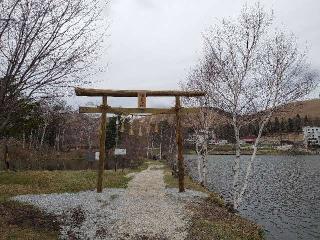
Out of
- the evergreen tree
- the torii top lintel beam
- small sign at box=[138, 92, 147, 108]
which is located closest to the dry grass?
the torii top lintel beam

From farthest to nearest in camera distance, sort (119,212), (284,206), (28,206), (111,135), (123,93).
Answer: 1. (111,135)
2. (284,206)
3. (123,93)
4. (28,206)
5. (119,212)

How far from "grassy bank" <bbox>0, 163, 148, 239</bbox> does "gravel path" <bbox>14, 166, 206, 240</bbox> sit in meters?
0.69

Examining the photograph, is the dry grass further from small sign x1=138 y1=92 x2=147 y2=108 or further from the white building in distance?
the white building in distance

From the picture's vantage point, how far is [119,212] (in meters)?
18.9

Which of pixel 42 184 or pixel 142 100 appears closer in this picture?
pixel 142 100

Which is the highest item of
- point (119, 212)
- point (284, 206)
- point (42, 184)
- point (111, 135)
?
Result: point (111, 135)

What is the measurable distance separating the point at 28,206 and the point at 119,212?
14.5ft

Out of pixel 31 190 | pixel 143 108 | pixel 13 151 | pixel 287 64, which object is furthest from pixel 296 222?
pixel 13 151

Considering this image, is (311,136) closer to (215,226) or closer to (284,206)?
(284,206)

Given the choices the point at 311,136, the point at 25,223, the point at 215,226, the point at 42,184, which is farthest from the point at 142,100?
the point at 311,136

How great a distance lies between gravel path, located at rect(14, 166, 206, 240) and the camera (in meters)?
15.6

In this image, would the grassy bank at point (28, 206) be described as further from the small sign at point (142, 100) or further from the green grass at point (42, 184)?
the small sign at point (142, 100)

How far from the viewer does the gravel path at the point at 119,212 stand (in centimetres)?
1562

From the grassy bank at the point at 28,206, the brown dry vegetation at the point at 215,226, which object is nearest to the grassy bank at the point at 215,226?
the brown dry vegetation at the point at 215,226
